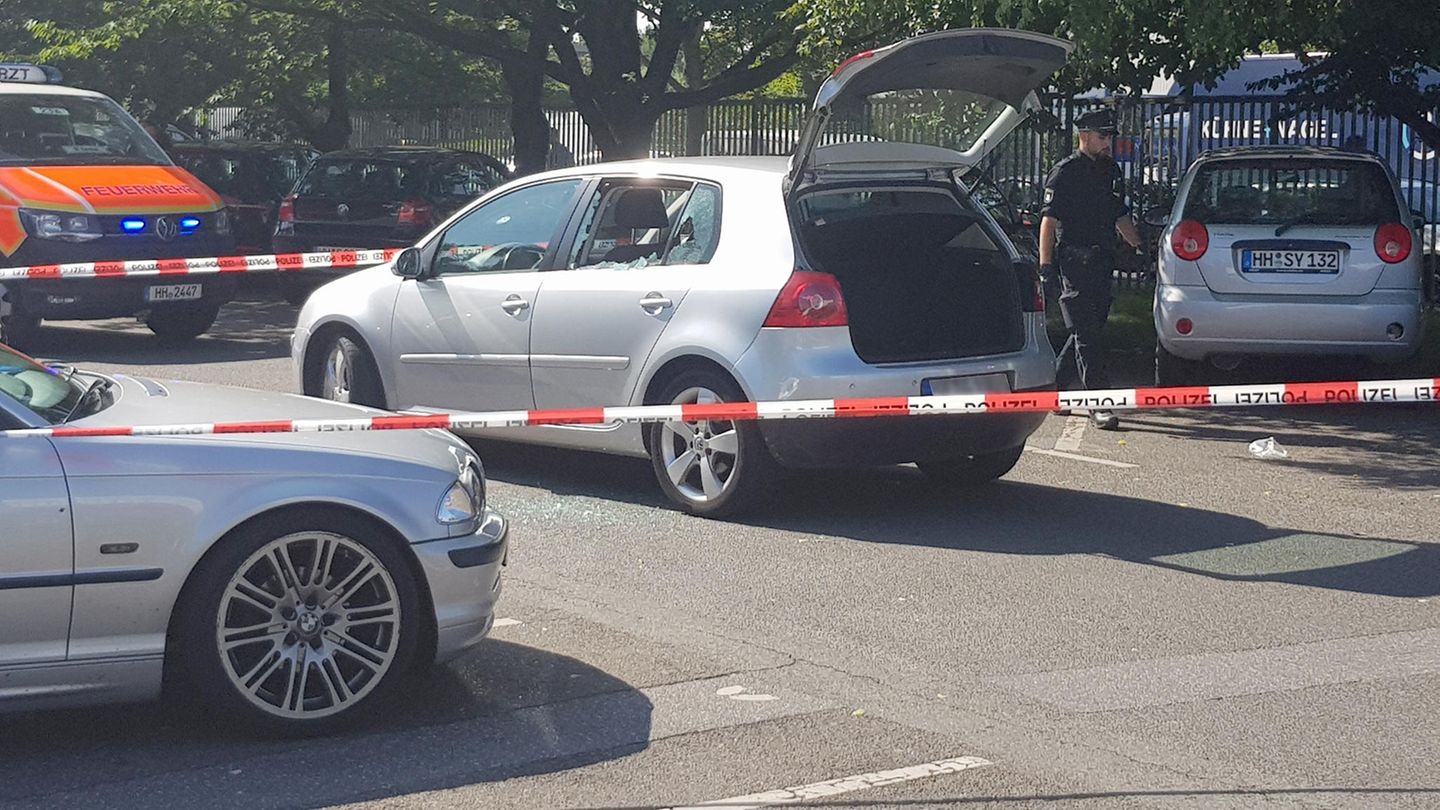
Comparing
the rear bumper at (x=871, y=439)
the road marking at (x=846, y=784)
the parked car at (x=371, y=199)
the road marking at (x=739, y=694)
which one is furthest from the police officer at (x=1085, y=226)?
the parked car at (x=371, y=199)

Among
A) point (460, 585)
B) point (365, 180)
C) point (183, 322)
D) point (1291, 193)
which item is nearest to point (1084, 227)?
point (1291, 193)

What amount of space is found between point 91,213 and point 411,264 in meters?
5.88

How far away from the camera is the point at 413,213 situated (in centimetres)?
1736

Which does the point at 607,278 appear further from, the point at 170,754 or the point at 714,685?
the point at 170,754

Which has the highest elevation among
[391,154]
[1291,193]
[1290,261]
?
[391,154]

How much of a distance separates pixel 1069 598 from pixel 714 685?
5.70ft

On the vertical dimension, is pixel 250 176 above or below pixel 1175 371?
above

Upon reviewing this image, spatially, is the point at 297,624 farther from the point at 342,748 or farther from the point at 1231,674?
the point at 1231,674

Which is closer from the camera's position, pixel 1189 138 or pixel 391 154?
pixel 1189 138

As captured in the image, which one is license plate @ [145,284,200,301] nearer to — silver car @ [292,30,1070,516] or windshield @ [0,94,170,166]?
windshield @ [0,94,170,166]

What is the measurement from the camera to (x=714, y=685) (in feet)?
19.0

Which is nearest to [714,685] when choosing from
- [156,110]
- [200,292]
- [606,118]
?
[200,292]

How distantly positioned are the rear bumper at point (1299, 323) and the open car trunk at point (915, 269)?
10.6 ft

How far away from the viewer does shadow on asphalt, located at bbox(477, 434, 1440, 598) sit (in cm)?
746
